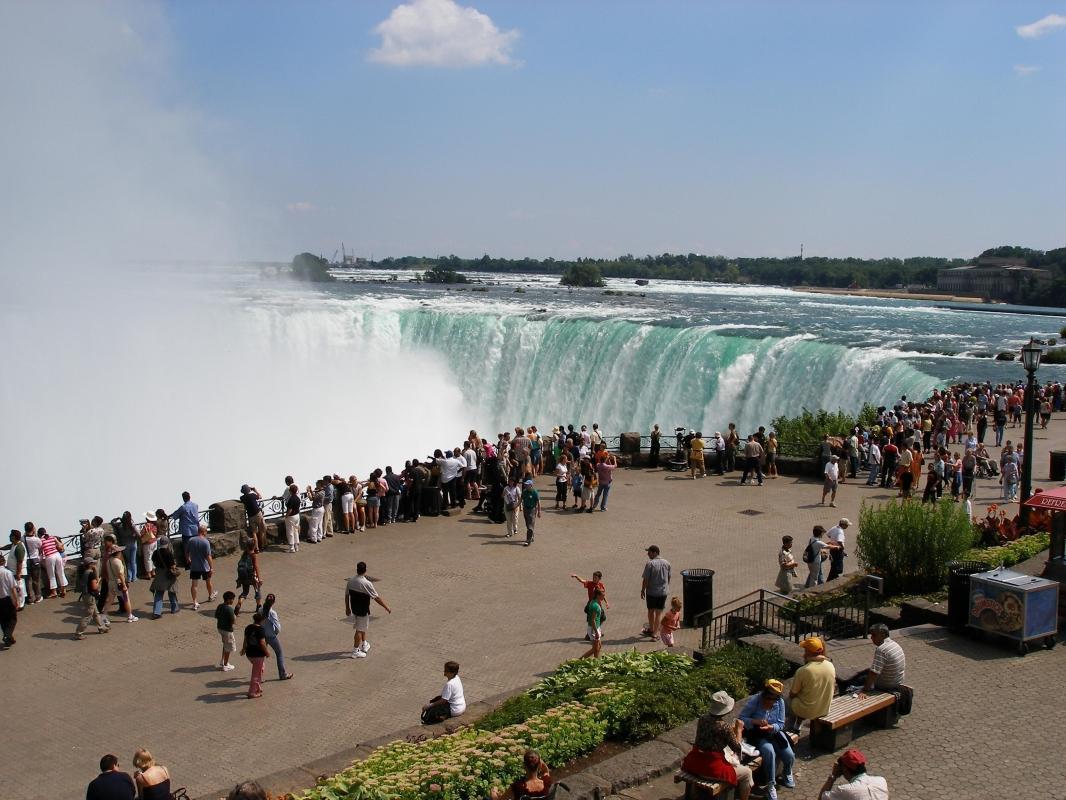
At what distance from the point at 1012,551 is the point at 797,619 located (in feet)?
11.8

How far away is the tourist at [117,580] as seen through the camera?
11250mm

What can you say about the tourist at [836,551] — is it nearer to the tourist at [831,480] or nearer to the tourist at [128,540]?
the tourist at [831,480]

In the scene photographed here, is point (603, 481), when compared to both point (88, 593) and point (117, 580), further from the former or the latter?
point (88, 593)

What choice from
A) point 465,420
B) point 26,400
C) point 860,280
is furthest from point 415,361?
point 860,280

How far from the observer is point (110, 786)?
6.05 m

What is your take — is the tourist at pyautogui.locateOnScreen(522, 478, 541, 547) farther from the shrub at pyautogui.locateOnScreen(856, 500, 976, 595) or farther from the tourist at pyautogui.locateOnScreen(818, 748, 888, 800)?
the tourist at pyautogui.locateOnScreen(818, 748, 888, 800)

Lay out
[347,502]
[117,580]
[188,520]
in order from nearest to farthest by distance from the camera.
Answer: [117,580]
[188,520]
[347,502]

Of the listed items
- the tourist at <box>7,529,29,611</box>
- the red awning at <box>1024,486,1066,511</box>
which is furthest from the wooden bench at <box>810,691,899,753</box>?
the tourist at <box>7,529,29,611</box>

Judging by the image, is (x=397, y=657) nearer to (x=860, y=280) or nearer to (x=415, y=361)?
(x=415, y=361)

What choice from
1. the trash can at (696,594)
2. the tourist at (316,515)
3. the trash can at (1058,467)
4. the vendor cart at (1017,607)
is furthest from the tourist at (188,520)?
the trash can at (1058,467)

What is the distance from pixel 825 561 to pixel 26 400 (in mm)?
25692

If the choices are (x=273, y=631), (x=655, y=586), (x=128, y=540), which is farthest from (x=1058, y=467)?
(x=128, y=540)

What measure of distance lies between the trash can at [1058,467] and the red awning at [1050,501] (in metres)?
8.48

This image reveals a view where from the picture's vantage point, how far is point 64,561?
1247cm
